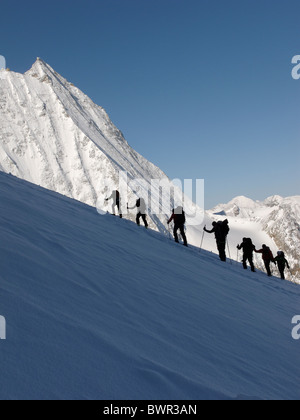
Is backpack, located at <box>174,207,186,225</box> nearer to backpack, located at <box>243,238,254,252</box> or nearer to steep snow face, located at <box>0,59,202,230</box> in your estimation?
backpack, located at <box>243,238,254,252</box>

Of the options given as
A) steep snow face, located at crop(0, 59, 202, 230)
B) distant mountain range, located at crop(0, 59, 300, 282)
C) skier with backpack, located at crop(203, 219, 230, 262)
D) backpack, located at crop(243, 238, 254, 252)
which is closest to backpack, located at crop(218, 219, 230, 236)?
skier with backpack, located at crop(203, 219, 230, 262)

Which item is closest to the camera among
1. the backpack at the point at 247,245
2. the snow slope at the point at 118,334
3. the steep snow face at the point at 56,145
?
the snow slope at the point at 118,334

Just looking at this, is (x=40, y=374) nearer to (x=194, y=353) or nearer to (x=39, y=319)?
(x=39, y=319)

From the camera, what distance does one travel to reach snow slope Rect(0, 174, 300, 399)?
6.79 feet

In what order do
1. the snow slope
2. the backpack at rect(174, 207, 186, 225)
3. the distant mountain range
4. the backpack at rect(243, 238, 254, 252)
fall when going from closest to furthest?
the snow slope < the backpack at rect(174, 207, 186, 225) < the backpack at rect(243, 238, 254, 252) < the distant mountain range

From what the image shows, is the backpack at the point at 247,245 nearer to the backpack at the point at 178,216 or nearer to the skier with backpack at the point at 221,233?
the skier with backpack at the point at 221,233

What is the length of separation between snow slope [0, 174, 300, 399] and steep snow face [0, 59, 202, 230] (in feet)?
336

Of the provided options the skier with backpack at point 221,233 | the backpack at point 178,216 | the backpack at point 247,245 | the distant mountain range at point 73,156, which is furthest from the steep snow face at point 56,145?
the backpack at point 178,216

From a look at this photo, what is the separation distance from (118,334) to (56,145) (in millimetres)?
137170

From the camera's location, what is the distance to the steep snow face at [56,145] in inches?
4779

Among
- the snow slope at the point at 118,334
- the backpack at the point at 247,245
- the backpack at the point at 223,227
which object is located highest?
the backpack at the point at 223,227

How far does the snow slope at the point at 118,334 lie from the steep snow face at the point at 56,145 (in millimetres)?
102325

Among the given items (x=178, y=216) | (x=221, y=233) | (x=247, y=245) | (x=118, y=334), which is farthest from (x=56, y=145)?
(x=118, y=334)
